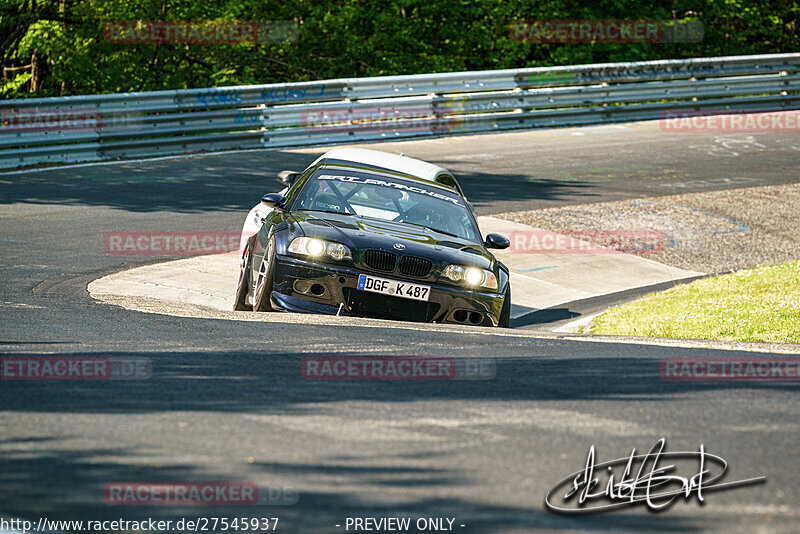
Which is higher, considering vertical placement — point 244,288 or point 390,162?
point 390,162

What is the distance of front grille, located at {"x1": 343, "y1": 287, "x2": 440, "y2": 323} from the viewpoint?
8703 millimetres

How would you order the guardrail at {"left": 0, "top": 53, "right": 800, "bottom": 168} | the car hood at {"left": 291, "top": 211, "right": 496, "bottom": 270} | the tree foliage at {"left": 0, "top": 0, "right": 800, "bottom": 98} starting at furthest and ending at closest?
the tree foliage at {"left": 0, "top": 0, "right": 800, "bottom": 98} → the guardrail at {"left": 0, "top": 53, "right": 800, "bottom": 168} → the car hood at {"left": 291, "top": 211, "right": 496, "bottom": 270}

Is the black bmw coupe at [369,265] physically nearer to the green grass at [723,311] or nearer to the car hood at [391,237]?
the car hood at [391,237]

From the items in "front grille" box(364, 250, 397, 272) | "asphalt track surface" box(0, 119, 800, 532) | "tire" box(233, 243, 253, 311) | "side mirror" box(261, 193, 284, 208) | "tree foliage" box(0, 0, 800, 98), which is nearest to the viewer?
"asphalt track surface" box(0, 119, 800, 532)

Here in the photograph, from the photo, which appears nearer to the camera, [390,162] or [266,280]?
[266,280]

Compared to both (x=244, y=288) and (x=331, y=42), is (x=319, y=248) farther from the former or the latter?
(x=331, y=42)

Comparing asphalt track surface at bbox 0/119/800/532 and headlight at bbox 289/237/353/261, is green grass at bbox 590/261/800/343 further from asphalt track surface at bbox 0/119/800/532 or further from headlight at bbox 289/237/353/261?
headlight at bbox 289/237/353/261

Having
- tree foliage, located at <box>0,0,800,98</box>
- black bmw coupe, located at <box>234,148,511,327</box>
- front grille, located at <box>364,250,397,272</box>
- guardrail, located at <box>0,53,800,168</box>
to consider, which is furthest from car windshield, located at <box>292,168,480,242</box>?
tree foliage, located at <box>0,0,800,98</box>

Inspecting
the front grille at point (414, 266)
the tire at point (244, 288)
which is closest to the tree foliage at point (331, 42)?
the tire at point (244, 288)

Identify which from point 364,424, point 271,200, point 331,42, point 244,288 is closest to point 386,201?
point 271,200

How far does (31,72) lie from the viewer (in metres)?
22.5

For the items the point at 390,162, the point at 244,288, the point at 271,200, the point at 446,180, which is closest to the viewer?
the point at 244,288

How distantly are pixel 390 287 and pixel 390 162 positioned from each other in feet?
9.67

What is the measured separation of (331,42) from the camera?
26750 mm
